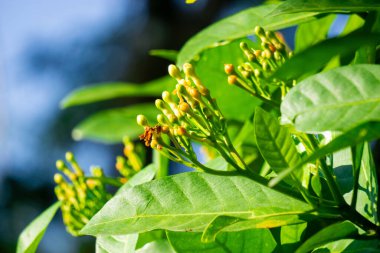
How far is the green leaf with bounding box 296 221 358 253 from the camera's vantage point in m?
0.73

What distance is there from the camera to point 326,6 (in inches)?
Result: 32.3

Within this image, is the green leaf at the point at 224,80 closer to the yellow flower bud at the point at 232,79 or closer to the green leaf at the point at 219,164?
the green leaf at the point at 219,164

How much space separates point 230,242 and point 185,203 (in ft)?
0.31

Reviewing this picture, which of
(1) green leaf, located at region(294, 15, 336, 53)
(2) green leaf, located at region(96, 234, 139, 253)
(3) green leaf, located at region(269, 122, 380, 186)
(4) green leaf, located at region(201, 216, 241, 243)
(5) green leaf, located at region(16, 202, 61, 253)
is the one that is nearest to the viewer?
(3) green leaf, located at region(269, 122, 380, 186)

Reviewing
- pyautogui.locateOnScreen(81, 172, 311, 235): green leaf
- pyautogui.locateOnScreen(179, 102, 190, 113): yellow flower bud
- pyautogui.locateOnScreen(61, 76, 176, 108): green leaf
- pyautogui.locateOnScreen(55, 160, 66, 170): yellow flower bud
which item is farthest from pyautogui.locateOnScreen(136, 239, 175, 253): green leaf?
pyautogui.locateOnScreen(61, 76, 176, 108): green leaf

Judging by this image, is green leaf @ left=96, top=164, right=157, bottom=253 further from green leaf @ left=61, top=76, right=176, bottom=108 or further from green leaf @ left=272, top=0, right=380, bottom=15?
green leaf @ left=61, top=76, right=176, bottom=108

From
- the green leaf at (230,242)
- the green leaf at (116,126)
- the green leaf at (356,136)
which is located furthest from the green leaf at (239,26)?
the green leaf at (116,126)

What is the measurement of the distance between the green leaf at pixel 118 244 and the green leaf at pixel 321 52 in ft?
1.41

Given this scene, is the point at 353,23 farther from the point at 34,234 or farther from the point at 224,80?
the point at 34,234

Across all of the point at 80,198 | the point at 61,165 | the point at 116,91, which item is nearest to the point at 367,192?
the point at 80,198

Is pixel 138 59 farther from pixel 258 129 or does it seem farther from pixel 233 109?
pixel 258 129

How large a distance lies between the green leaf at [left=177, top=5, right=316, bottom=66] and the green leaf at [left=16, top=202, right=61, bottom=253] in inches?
14.3

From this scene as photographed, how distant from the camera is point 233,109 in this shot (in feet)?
4.46

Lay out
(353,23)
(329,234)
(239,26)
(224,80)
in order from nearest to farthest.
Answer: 1. (329,234)
2. (239,26)
3. (353,23)
4. (224,80)
